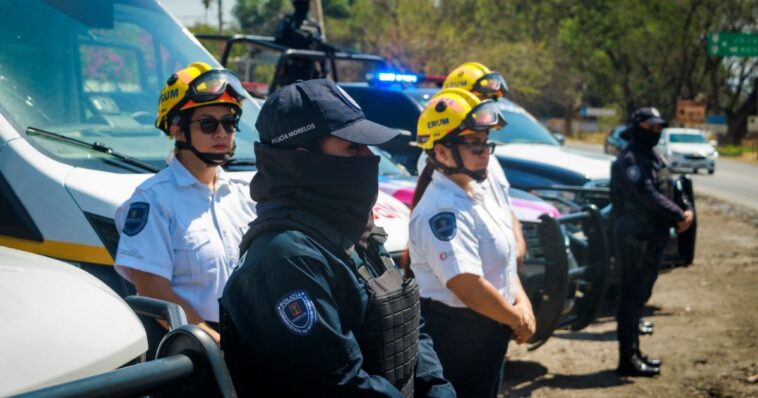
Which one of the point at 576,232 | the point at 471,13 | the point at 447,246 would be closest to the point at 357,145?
the point at 447,246

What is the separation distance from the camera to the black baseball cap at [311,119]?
2.18 m

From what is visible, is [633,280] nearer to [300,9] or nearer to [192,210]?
[192,210]

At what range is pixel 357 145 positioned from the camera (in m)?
2.27

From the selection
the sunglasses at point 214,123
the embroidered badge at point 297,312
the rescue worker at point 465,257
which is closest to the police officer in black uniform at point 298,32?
the rescue worker at point 465,257

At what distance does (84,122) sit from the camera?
4203 millimetres

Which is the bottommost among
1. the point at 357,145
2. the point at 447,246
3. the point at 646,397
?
the point at 646,397

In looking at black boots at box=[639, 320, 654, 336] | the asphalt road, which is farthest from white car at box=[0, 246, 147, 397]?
the asphalt road

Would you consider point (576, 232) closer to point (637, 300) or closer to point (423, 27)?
point (637, 300)

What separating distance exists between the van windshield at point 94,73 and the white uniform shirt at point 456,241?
1022mm

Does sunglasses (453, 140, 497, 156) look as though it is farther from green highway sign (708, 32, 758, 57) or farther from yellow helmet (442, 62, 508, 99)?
green highway sign (708, 32, 758, 57)

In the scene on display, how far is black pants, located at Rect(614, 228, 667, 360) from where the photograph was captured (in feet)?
20.7

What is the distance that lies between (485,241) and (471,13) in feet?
115

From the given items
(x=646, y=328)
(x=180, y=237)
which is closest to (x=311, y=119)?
(x=180, y=237)

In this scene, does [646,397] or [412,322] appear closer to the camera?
[412,322]
